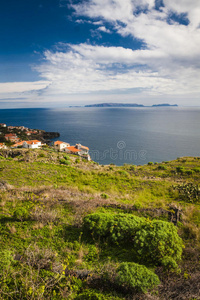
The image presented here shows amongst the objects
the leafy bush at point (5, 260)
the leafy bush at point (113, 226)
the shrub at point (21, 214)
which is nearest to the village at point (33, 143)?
the shrub at point (21, 214)

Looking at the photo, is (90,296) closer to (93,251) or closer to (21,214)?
(93,251)

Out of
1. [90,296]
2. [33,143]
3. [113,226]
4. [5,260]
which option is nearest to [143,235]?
→ [113,226]

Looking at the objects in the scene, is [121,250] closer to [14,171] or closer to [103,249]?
[103,249]

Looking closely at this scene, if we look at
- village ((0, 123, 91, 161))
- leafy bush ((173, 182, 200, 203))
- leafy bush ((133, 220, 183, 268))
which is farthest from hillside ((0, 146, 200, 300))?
village ((0, 123, 91, 161))

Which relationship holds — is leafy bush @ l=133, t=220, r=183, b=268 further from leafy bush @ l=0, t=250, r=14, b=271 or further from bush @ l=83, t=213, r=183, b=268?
leafy bush @ l=0, t=250, r=14, b=271

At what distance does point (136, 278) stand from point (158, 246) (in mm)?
1206

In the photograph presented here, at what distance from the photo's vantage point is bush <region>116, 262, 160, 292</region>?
3.41m

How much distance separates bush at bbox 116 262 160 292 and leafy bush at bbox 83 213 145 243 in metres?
1.49

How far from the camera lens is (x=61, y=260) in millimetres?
4391

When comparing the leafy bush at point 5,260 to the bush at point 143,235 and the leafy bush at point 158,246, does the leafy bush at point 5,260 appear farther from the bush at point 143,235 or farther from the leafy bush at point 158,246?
the leafy bush at point 158,246

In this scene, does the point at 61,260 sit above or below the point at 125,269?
below

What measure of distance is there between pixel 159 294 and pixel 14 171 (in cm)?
1288

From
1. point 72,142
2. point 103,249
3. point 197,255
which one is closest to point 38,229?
point 103,249

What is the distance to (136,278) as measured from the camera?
3475 millimetres
